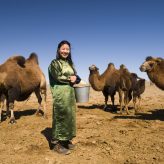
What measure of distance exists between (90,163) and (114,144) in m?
1.20

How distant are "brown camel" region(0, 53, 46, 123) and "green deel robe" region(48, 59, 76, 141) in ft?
13.6

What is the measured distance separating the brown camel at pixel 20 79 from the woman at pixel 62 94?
13.6ft

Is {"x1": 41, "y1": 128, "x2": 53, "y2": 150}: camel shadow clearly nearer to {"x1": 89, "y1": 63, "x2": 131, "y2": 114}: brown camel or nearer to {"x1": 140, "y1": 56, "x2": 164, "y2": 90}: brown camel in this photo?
{"x1": 140, "y1": 56, "x2": 164, "y2": 90}: brown camel

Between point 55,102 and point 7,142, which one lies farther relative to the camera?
point 7,142

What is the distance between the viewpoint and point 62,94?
21.2 ft

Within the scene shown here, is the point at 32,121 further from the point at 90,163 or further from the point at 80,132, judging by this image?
the point at 90,163

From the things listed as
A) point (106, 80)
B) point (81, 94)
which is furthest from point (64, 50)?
point (106, 80)

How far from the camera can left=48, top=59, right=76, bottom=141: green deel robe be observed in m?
6.47

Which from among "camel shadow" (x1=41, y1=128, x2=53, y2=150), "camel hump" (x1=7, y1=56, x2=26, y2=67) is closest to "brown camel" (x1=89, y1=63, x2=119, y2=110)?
"camel hump" (x1=7, y1=56, x2=26, y2=67)

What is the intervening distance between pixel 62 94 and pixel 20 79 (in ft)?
16.7

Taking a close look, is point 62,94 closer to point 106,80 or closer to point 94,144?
point 94,144

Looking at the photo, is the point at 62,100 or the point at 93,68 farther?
the point at 93,68

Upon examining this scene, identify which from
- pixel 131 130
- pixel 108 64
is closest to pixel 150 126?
pixel 131 130

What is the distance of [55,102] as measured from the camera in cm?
650
